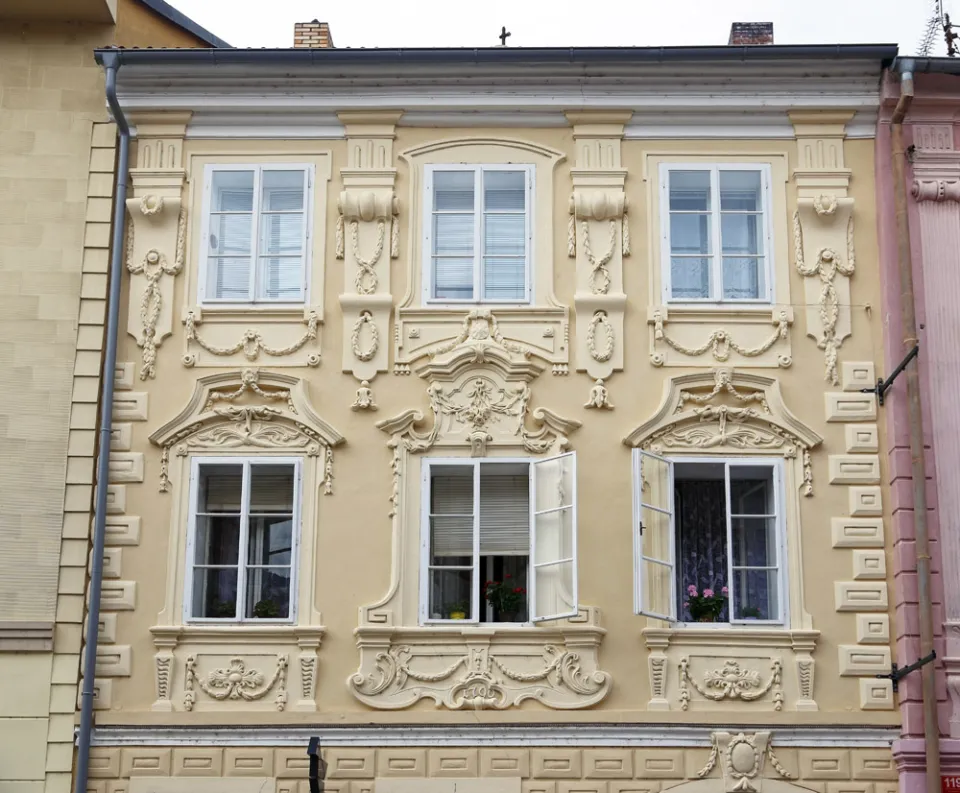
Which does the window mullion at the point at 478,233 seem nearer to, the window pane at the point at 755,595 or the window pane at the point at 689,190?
the window pane at the point at 689,190

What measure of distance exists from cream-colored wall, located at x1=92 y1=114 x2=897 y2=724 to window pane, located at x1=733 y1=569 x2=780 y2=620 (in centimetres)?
37

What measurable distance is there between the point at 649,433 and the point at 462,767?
3.96 meters

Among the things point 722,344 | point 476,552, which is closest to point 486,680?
point 476,552

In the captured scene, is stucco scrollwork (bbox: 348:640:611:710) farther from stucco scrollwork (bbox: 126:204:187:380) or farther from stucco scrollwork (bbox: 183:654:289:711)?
stucco scrollwork (bbox: 126:204:187:380)

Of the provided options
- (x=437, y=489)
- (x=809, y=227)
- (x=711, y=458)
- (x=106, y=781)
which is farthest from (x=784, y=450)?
(x=106, y=781)

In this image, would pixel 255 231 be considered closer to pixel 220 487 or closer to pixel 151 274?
pixel 151 274

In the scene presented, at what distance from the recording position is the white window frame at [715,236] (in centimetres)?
1716

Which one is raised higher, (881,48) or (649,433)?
(881,48)

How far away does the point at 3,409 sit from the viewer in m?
16.8

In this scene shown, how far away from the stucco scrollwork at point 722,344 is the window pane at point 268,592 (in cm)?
458

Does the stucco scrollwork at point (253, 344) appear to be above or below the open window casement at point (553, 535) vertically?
above

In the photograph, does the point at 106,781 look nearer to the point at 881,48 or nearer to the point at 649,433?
the point at 649,433

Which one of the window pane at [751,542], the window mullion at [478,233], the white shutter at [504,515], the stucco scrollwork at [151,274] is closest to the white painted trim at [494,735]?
the window pane at [751,542]

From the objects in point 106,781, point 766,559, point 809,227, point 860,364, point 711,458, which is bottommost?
point 106,781
